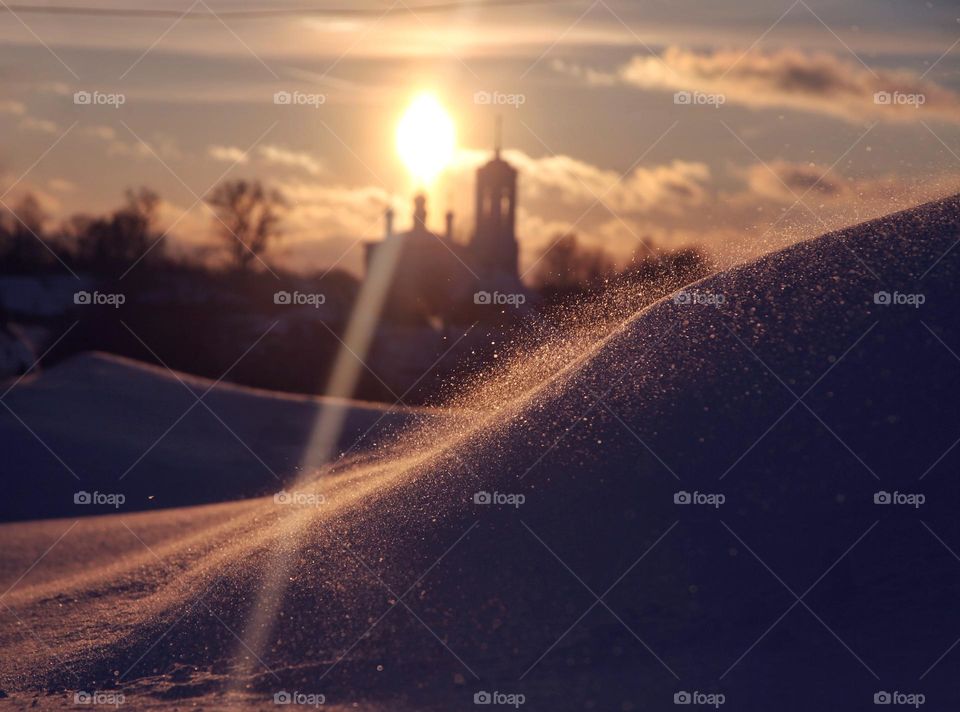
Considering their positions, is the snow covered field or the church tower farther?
the church tower

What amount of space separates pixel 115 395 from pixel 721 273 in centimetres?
878

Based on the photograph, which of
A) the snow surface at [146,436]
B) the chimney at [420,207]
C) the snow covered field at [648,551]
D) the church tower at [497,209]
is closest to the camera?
the snow covered field at [648,551]

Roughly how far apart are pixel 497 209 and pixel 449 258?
287cm

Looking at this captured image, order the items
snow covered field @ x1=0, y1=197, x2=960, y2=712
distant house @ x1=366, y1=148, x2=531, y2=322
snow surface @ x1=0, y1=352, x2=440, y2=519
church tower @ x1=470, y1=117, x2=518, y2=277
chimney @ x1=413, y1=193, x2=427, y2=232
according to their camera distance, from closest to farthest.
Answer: snow covered field @ x1=0, y1=197, x2=960, y2=712, snow surface @ x1=0, y1=352, x2=440, y2=519, distant house @ x1=366, y1=148, x2=531, y2=322, church tower @ x1=470, y1=117, x2=518, y2=277, chimney @ x1=413, y1=193, x2=427, y2=232

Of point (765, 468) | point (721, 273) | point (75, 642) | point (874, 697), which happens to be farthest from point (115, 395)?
point (874, 697)

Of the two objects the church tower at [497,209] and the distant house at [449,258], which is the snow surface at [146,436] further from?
the church tower at [497,209]

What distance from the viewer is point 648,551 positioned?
4566 millimetres

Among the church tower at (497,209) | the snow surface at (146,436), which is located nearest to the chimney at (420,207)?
the church tower at (497,209)

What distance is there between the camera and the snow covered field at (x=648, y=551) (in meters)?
4.17

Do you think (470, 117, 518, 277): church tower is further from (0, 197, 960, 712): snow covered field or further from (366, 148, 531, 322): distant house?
(0, 197, 960, 712): snow covered field

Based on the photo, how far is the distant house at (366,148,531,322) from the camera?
64.1 ft

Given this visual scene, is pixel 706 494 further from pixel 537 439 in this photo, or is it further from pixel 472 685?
pixel 472 685

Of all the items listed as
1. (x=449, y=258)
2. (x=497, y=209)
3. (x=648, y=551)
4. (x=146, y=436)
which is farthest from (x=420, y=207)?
(x=648, y=551)

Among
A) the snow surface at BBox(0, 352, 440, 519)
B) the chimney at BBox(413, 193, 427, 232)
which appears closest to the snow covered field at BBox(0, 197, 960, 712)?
the snow surface at BBox(0, 352, 440, 519)
